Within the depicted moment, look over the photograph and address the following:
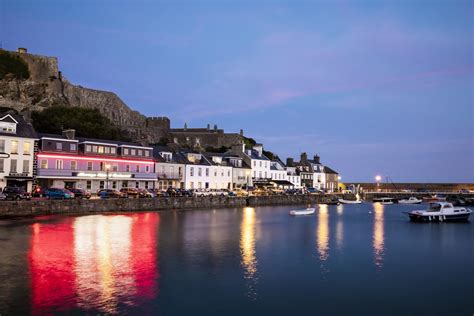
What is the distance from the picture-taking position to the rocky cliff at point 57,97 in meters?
89.4

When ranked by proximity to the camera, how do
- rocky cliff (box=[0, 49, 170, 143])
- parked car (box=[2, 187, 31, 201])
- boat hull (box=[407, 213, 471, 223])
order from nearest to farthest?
parked car (box=[2, 187, 31, 201])
boat hull (box=[407, 213, 471, 223])
rocky cliff (box=[0, 49, 170, 143])

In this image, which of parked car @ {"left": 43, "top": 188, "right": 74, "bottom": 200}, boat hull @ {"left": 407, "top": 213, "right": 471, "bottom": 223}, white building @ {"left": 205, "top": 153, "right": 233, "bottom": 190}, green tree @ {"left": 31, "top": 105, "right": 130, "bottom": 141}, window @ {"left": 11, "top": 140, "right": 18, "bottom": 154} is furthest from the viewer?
white building @ {"left": 205, "top": 153, "right": 233, "bottom": 190}

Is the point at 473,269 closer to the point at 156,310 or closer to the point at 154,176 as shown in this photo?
the point at 156,310

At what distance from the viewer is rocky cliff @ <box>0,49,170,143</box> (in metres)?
89.4

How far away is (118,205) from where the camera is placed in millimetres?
49062

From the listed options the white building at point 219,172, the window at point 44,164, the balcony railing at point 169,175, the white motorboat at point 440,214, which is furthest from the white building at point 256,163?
the window at point 44,164

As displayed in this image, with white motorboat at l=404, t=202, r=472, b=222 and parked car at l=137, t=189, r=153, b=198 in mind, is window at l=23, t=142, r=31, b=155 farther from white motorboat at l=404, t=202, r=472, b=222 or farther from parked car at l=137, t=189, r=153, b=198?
white motorboat at l=404, t=202, r=472, b=222

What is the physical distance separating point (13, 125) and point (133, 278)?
3503 cm

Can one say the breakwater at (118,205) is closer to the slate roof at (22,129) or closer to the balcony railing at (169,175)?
the balcony railing at (169,175)

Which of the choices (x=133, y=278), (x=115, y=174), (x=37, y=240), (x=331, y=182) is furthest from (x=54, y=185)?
(x=331, y=182)

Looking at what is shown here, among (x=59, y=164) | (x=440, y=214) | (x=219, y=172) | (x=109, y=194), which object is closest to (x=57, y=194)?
(x=109, y=194)

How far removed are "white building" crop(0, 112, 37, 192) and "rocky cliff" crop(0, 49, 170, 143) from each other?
31497 mm

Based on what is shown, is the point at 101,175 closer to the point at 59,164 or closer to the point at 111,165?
the point at 111,165

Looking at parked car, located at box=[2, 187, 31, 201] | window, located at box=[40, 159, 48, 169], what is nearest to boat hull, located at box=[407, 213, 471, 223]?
parked car, located at box=[2, 187, 31, 201]
